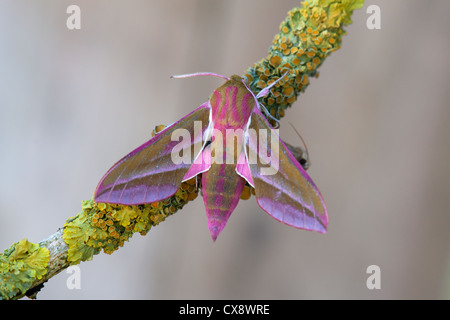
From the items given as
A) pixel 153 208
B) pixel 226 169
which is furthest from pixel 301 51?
pixel 153 208

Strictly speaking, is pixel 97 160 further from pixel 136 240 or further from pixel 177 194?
pixel 177 194

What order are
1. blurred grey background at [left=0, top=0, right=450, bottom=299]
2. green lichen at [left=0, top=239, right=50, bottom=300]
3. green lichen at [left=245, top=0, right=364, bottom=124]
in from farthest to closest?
blurred grey background at [left=0, top=0, right=450, bottom=299]
green lichen at [left=245, top=0, right=364, bottom=124]
green lichen at [left=0, top=239, right=50, bottom=300]

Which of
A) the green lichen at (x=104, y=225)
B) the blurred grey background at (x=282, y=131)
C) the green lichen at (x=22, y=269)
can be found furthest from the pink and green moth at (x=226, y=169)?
the blurred grey background at (x=282, y=131)

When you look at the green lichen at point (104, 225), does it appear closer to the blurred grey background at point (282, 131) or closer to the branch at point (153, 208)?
the branch at point (153, 208)

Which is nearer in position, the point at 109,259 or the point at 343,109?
the point at 343,109

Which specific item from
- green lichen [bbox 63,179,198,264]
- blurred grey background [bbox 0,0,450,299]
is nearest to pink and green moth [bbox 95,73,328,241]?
green lichen [bbox 63,179,198,264]

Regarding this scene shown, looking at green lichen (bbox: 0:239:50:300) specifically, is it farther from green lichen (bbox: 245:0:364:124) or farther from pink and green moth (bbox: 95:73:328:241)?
green lichen (bbox: 245:0:364:124)

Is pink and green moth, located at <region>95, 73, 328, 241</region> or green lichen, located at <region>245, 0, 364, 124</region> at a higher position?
green lichen, located at <region>245, 0, 364, 124</region>

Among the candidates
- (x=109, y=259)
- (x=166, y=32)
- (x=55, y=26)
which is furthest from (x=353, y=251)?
(x=55, y=26)
